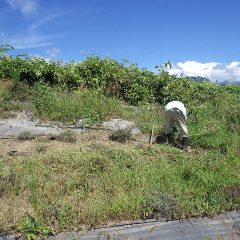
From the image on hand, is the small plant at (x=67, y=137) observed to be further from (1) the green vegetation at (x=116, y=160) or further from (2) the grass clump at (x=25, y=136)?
(2) the grass clump at (x=25, y=136)

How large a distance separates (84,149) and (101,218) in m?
2.27

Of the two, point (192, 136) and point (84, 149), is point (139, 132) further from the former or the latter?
point (84, 149)

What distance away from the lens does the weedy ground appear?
527 cm

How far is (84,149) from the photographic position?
7297 mm

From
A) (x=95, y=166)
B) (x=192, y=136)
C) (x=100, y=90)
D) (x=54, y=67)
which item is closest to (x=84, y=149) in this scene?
(x=95, y=166)

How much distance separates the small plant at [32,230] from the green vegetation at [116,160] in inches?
0.6

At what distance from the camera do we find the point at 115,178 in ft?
19.8

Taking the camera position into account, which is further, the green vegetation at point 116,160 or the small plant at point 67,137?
the small plant at point 67,137

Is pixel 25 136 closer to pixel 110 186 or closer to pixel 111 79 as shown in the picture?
pixel 110 186

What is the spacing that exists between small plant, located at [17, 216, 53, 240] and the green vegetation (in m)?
0.02

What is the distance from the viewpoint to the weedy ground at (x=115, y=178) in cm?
527

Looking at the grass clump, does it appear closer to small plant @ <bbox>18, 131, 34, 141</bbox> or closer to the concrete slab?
small plant @ <bbox>18, 131, 34, 141</bbox>

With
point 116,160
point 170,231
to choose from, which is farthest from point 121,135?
point 170,231

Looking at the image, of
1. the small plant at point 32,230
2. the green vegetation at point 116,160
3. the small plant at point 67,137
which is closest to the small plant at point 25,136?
the small plant at point 67,137
